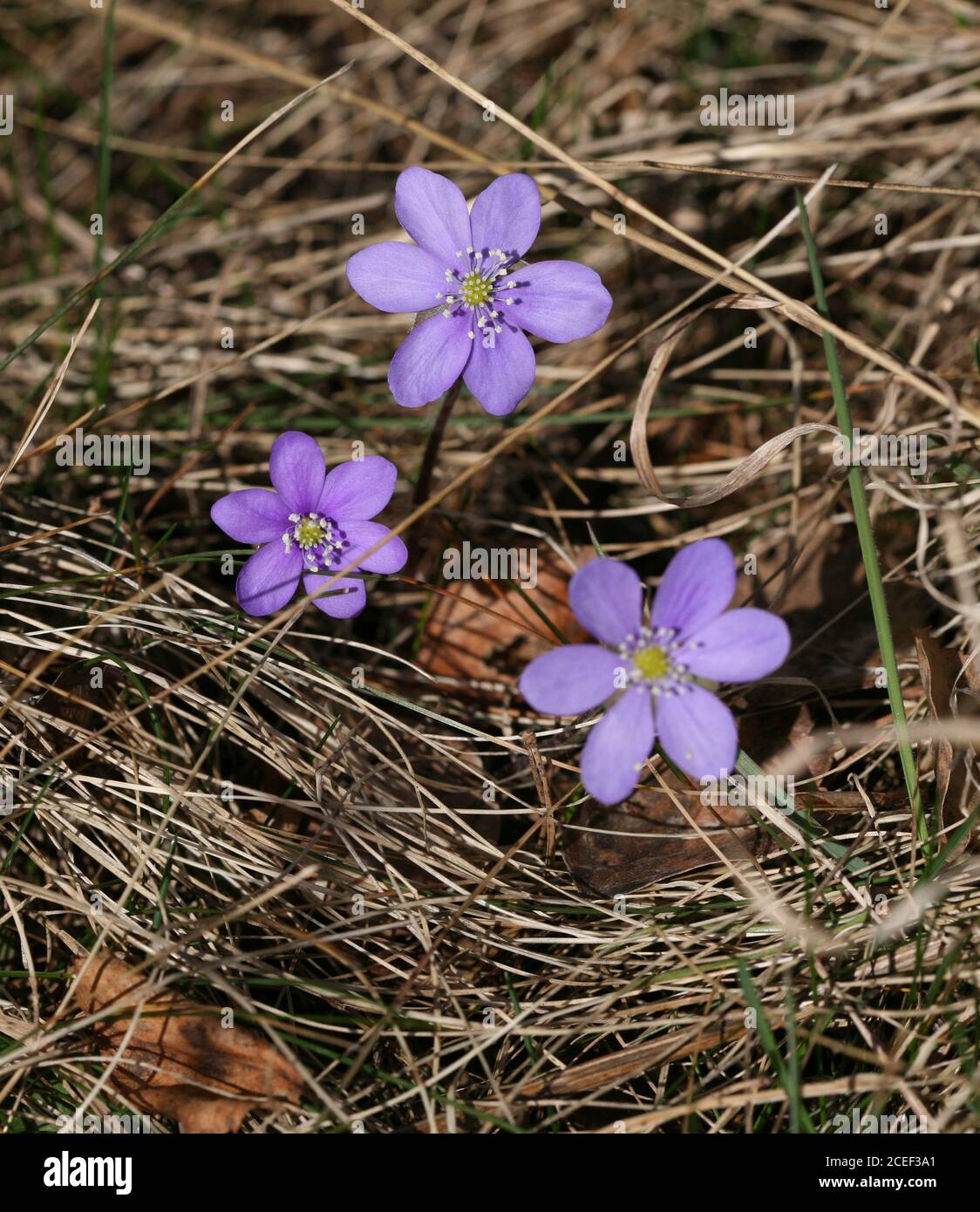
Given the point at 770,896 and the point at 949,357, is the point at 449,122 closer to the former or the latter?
the point at 949,357

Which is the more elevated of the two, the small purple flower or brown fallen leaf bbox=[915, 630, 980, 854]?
the small purple flower

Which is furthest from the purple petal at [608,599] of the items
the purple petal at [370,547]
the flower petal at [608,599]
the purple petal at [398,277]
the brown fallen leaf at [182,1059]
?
the brown fallen leaf at [182,1059]

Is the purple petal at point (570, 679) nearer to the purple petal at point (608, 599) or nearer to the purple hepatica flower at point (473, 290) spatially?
the purple petal at point (608, 599)

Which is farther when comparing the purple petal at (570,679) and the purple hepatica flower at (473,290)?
the purple hepatica flower at (473,290)

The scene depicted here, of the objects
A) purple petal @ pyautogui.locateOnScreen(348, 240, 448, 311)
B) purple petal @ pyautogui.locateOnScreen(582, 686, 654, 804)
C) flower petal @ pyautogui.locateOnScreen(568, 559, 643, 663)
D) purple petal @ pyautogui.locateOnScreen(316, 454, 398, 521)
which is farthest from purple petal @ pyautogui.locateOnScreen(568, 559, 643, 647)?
purple petal @ pyautogui.locateOnScreen(348, 240, 448, 311)

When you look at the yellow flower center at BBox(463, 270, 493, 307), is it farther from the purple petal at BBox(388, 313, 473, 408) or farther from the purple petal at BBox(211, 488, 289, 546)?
the purple petal at BBox(211, 488, 289, 546)

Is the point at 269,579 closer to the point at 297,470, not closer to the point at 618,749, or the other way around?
the point at 297,470
